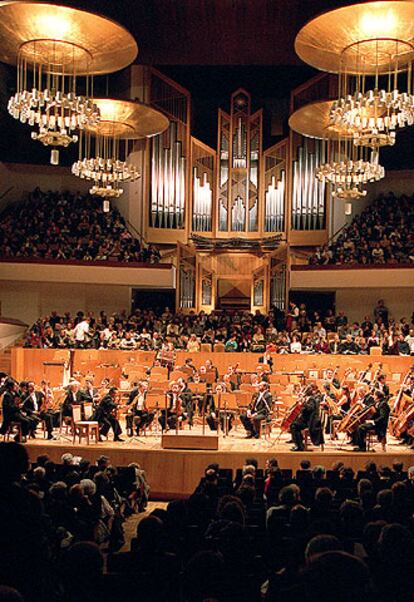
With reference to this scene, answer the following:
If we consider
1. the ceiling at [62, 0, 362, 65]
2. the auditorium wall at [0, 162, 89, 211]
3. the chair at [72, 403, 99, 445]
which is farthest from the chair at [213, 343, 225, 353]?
the auditorium wall at [0, 162, 89, 211]

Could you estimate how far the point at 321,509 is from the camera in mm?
5449

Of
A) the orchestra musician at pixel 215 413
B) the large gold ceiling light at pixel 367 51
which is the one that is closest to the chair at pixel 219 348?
the orchestra musician at pixel 215 413

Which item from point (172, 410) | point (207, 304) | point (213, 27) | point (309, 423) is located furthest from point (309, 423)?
point (207, 304)

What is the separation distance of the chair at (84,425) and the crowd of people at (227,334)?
425cm

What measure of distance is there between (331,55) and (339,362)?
697cm

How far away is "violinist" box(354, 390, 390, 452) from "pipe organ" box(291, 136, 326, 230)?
11224 mm

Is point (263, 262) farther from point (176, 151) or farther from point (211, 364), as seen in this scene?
point (211, 364)

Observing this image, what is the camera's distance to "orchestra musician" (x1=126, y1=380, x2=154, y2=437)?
1191 cm

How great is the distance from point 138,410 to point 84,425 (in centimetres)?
125

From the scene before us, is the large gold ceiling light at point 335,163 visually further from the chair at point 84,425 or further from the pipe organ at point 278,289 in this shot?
the pipe organ at point 278,289

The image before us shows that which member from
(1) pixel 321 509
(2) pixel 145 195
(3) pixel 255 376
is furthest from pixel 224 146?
(1) pixel 321 509

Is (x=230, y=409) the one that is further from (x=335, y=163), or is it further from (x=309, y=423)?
(x=335, y=163)

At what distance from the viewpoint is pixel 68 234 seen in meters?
21.1

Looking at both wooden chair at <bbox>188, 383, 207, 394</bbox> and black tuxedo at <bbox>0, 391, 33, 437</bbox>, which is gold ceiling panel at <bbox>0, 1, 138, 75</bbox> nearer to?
black tuxedo at <bbox>0, 391, 33, 437</bbox>
